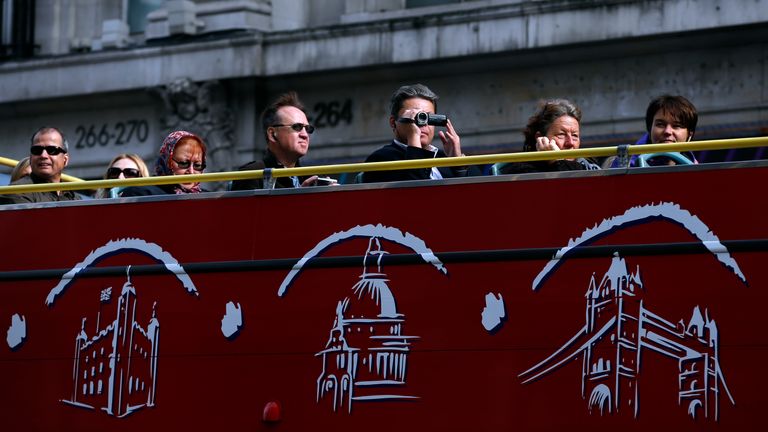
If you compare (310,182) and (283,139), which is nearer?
Result: (310,182)

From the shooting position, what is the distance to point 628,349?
25.2ft

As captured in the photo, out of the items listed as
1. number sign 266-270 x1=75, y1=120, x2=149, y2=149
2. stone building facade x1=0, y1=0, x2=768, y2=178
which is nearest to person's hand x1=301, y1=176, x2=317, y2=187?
stone building facade x1=0, y1=0, x2=768, y2=178

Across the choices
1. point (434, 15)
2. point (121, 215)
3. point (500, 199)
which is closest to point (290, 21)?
point (434, 15)

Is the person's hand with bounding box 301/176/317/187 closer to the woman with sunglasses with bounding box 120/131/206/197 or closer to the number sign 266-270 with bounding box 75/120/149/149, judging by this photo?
the woman with sunglasses with bounding box 120/131/206/197

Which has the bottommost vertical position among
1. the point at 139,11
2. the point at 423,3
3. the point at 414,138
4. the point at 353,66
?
the point at 414,138

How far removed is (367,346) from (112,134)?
41.9ft

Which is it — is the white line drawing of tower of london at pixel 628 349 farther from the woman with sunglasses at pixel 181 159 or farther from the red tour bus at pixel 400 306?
the woman with sunglasses at pixel 181 159

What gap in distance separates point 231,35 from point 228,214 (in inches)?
411

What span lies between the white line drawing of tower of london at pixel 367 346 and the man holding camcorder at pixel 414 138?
1.40ft

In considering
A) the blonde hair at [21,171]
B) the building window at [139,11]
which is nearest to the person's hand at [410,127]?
the blonde hair at [21,171]

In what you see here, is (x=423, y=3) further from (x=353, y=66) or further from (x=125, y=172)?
(x=125, y=172)

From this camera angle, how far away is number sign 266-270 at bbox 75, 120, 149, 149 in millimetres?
20422

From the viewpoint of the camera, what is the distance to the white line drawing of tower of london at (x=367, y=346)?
326 inches

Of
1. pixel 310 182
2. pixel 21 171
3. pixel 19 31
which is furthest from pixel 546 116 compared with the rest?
pixel 19 31
